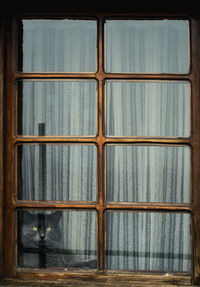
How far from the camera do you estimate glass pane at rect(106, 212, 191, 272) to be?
1568 millimetres

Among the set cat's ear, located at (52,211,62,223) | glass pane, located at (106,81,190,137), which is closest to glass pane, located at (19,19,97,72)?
glass pane, located at (106,81,190,137)

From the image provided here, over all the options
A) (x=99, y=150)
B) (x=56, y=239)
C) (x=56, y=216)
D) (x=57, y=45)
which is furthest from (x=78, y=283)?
(x=57, y=45)

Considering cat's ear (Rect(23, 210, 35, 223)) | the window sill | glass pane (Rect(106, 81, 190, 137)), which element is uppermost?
glass pane (Rect(106, 81, 190, 137))

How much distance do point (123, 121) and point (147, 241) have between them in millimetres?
625

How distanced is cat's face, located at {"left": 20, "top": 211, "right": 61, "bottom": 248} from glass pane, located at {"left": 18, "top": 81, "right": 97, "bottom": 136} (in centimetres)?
Answer: 43

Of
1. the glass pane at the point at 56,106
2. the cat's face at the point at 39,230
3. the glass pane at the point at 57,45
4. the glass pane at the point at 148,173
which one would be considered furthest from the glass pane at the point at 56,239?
the glass pane at the point at 57,45

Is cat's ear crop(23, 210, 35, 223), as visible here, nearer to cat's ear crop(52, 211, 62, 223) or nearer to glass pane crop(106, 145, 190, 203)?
cat's ear crop(52, 211, 62, 223)

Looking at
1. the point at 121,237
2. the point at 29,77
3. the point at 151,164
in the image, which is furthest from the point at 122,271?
the point at 29,77

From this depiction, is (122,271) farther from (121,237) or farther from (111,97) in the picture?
(111,97)

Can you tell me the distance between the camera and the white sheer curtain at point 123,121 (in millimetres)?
1578

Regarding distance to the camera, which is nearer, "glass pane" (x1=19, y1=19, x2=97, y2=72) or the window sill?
the window sill

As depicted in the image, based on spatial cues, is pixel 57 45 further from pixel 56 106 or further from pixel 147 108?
pixel 147 108

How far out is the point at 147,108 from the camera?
1.61 meters

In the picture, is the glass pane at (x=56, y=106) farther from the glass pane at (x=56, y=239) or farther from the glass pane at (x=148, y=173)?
the glass pane at (x=56, y=239)
